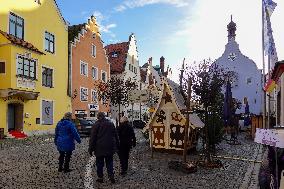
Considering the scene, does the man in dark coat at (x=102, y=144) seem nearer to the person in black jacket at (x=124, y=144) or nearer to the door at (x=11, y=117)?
the person in black jacket at (x=124, y=144)

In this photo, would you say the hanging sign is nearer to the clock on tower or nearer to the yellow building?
the yellow building

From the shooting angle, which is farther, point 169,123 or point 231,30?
point 231,30

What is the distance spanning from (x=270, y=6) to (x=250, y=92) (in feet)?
119

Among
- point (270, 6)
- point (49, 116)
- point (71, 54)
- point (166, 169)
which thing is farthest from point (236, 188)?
point (71, 54)

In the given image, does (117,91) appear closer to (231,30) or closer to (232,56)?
(232,56)

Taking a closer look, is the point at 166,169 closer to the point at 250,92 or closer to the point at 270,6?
the point at 270,6

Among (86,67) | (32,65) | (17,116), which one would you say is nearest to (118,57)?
(86,67)

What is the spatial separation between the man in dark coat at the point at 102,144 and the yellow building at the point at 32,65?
1762 cm

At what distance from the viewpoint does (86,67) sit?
3878 cm

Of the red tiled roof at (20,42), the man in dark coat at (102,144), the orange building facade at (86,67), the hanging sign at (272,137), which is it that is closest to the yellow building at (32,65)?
the red tiled roof at (20,42)

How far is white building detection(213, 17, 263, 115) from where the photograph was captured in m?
46.7

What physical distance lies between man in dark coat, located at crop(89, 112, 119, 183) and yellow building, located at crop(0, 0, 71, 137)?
57.8ft

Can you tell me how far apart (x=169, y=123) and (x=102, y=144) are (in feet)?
20.9

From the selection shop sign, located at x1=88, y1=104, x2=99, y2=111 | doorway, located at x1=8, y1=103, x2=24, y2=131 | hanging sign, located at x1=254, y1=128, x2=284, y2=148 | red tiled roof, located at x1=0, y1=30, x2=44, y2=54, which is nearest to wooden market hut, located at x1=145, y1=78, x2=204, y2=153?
hanging sign, located at x1=254, y1=128, x2=284, y2=148
